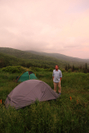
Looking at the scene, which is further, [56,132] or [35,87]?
[35,87]

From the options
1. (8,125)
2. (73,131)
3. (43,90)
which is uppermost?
(43,90)

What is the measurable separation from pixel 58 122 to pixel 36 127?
2.37 feet

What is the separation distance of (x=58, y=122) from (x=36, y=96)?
70.9 inches

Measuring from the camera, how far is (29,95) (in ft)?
13.2

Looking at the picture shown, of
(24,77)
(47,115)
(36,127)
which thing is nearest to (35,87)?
(47,115)

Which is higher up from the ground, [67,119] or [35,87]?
[35,87]

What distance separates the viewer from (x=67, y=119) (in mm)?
2578

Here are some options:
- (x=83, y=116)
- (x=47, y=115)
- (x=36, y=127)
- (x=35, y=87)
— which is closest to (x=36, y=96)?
(x=35, y=87)

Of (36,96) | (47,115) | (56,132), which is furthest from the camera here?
(36,96)

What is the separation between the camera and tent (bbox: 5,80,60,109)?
12.4 ft

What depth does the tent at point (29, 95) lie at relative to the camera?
12.4 ft

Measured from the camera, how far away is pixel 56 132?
7.50 ft

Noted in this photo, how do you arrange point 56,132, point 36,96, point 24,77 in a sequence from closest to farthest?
point 56,132
point 36,96
point 24,77

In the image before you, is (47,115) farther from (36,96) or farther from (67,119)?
(36,96)
